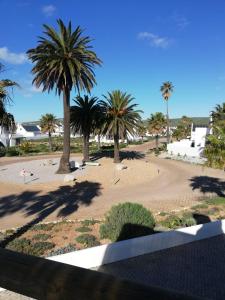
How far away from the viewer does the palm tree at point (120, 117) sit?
142 ft

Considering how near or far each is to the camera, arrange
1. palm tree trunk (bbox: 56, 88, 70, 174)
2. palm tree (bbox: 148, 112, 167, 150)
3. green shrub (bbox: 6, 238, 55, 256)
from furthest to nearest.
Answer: palm tree (bbox: 148, 112, 167, 150) < palm tree trunk (bbox: 56, 88, 70, 174) < green shrub (bbox: 6, 238, 55, 256)

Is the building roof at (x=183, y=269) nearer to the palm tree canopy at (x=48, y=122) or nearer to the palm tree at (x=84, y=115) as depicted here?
the palm tree at (x=84, y=115)

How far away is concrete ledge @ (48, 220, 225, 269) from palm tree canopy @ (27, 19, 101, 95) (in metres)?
23.7

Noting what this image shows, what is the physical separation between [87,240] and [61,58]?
23.5 meters

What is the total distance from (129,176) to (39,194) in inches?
431

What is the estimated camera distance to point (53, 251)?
14.9 m

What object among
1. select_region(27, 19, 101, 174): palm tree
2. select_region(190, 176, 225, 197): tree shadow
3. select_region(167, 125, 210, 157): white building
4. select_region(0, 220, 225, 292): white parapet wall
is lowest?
select_region(190, 176, 225, 197): tree shadow

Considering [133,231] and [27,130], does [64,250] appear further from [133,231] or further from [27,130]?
[27,130]

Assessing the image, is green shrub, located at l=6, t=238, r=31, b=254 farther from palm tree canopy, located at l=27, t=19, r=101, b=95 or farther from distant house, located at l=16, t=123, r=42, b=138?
distant house, located at l=16, t=123, r=42, b=138

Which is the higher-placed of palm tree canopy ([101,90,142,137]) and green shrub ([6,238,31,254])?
palm tree canopy ([101,90,142,137])

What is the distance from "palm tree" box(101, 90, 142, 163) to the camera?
1702 inches

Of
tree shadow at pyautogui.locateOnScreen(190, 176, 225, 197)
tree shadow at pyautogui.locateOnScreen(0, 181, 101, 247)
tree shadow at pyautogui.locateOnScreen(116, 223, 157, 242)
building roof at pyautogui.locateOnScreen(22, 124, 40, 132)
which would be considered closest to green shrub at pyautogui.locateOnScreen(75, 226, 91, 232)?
tree shadow at pyautogui.locateOnScreen(116, 223, 157, 242)

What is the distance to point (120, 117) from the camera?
43.5 meters

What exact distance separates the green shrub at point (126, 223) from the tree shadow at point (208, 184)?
13635 mm
